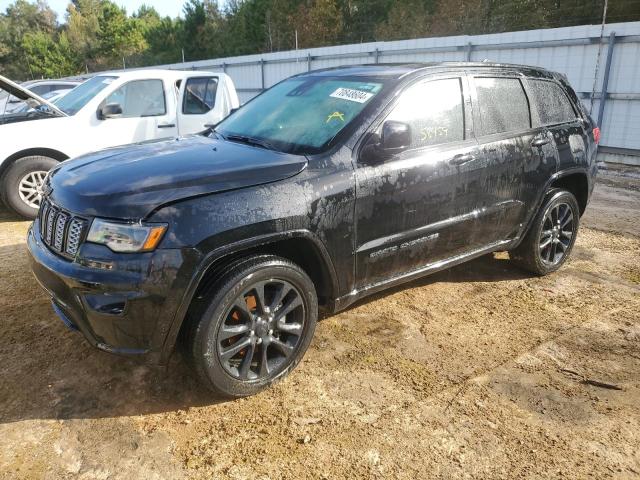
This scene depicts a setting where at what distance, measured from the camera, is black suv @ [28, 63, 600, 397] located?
2385 millimetres

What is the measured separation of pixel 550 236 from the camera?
446 cm

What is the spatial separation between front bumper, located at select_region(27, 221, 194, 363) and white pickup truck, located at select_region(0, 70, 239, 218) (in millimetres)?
2809

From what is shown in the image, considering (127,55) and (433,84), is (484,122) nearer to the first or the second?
(433,84)

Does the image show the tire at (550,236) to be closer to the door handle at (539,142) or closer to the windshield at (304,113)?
the door handle at (539,142)

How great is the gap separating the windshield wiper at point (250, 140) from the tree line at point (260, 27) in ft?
54.7

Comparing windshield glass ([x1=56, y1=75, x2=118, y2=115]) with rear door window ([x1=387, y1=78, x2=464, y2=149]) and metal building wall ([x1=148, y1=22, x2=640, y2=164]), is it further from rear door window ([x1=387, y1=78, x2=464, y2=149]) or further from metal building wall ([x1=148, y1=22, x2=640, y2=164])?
metal building wall ([x1=148, y1=22, x2=640, y2=164])

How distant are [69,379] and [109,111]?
4.25 metres

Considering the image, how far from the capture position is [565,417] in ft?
8.64

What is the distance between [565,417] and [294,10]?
44.7 meters

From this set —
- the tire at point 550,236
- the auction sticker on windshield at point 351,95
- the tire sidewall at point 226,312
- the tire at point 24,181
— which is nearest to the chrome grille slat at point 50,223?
the tire sidewall at point 226,312

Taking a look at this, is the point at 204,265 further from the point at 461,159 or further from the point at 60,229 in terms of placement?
the point at 461,159

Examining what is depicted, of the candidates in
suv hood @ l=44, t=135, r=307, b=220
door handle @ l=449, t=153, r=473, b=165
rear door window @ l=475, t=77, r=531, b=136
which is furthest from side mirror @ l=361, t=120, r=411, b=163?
rear door window @ l=475, t=77, r=531, b=136

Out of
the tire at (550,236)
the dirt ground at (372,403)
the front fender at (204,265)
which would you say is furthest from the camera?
the tire at (550,236)

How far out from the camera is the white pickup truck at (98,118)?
A: 18.7ft
